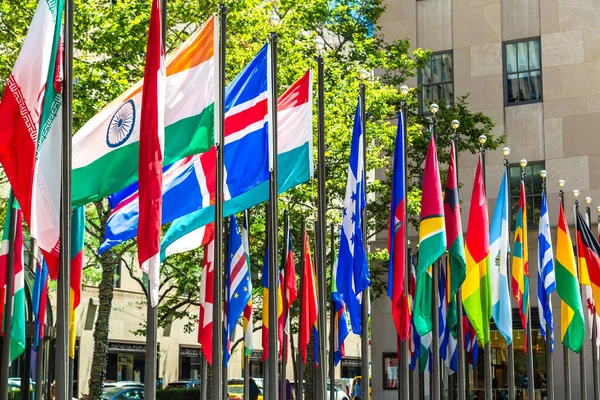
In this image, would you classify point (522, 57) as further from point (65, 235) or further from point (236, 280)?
point (65, 235)

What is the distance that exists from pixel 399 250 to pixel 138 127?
707cm

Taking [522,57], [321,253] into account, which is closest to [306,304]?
[321,253]

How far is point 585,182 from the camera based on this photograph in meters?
40.0

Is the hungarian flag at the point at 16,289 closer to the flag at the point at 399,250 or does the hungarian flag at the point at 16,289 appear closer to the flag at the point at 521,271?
the flag at the point at 399,250

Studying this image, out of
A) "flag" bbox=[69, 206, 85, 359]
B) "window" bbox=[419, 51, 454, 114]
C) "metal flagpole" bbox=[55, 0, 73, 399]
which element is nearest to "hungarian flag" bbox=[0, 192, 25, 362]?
"flag" bbox=[69, 206, 85, 359]

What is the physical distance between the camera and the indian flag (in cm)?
1440

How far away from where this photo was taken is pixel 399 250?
65.5 ft

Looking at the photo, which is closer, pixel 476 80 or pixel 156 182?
pixel 156 182

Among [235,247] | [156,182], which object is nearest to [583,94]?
[235,247]

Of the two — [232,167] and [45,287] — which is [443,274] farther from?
[232,167]

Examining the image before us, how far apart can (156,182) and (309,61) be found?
1993 cm

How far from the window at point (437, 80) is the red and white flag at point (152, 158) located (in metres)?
30.2

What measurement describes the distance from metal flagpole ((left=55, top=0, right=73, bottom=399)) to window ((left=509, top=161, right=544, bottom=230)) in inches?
1180

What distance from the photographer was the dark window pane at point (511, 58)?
4238 cm
